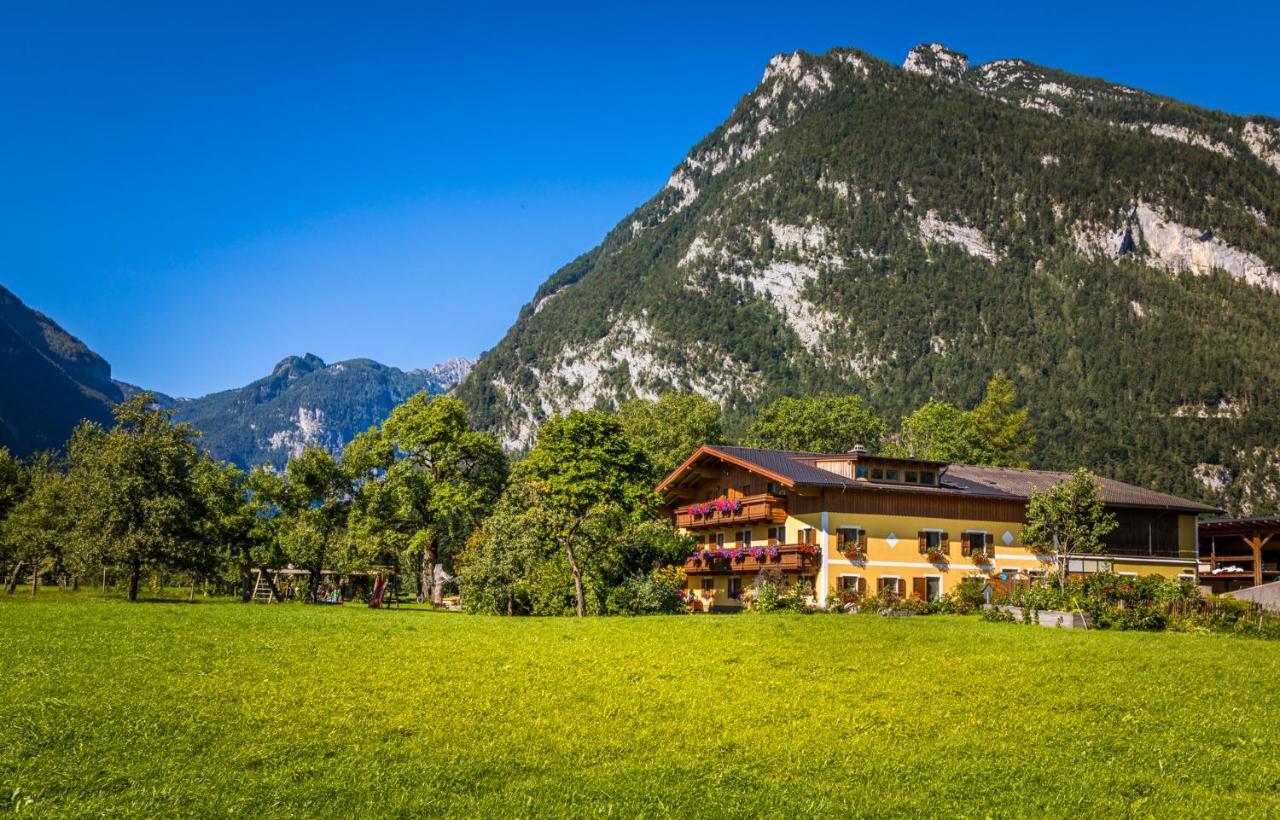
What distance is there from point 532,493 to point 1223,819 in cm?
3863

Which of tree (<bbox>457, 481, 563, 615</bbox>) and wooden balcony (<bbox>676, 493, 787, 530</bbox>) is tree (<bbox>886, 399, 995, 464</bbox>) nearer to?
wooden balcony (<bbox>676, 493, 787, 530</bbox>)

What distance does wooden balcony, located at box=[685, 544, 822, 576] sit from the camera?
45.8 meters

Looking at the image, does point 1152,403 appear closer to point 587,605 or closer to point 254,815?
point 587,605

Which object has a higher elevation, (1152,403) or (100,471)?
(1152,403)

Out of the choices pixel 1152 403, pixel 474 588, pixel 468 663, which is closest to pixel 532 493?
pixel 474 588

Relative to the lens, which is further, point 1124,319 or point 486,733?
point 1124,319

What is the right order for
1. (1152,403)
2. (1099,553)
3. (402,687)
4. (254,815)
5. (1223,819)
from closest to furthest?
(254,815) < (1223,819) < (402,687) < (1099,553) < (1152,403)

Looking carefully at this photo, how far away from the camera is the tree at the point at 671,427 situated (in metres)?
78.4

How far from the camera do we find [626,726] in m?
14.7

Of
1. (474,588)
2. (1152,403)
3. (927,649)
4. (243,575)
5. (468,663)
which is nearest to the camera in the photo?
(468,663)

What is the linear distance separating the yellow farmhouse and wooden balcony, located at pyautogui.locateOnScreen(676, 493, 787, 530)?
0.07m

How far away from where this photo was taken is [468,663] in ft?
65.9

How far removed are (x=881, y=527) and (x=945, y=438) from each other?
47701 mm

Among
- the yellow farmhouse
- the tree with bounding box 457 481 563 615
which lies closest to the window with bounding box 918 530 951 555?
the yellow farmhouse
